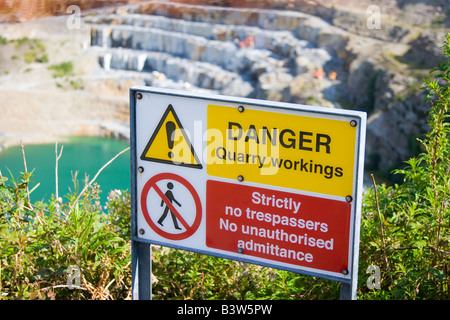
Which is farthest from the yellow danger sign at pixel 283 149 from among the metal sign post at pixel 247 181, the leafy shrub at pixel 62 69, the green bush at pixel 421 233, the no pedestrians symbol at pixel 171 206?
the leafy shrub at pixel 62 69

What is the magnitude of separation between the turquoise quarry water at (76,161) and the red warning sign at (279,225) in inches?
1055

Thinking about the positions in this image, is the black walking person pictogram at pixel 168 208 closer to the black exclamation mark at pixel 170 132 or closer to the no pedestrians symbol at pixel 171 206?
the no pedestrians symbol at pixel 171 206

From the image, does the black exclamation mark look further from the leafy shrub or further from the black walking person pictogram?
the leafy shrub

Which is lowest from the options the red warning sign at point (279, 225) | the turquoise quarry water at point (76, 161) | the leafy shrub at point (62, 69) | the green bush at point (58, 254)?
the turquoise quarry water at point (76, 161)

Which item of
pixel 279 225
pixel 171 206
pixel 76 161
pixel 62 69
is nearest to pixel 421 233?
pixel 279 225

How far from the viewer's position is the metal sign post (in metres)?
1.63

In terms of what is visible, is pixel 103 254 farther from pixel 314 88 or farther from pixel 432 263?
pixel 314 88

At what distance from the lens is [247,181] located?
1736mm

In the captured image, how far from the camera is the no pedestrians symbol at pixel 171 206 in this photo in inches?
71.5

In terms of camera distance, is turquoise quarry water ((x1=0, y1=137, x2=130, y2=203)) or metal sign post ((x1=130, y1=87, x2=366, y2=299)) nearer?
metal sign post ((x1=130, y1=87, x2=366, y2=299))

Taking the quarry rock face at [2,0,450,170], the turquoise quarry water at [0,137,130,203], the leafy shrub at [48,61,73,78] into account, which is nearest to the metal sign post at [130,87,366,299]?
the turquoise quarry water at [0,137,130,203]

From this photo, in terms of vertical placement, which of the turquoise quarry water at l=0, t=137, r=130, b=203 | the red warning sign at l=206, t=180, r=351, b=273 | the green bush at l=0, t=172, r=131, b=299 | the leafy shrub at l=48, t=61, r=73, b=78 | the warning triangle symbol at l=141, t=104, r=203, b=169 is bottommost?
the turquoise quarry water at l=0, t=137, r=130, b=203

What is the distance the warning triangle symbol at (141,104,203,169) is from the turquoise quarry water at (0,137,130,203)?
26723 millimetres

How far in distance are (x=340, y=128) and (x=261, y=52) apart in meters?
40.0
